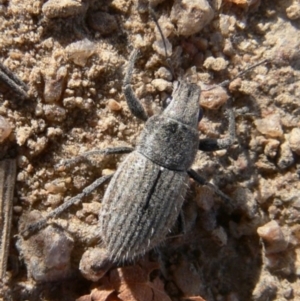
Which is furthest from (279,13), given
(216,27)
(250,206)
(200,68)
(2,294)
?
(2,294)

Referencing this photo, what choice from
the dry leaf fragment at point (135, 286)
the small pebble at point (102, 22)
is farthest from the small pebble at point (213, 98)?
the dry leaf fragment at point (135, 286)

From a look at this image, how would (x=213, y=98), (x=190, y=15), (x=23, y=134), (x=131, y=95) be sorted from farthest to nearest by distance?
(x=213, y=98)
(x=190, y=15)
(x=131, y=95)
(x=23, y=134)

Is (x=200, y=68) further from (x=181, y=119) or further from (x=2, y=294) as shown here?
(x=2, y=294)

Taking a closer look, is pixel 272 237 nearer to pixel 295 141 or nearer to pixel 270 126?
pixel 295 141

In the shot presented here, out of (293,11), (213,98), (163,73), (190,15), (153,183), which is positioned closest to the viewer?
(153,183)

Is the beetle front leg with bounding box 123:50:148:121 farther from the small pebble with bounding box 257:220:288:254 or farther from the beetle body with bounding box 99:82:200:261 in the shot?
the small pebble with bounding box 257:220:288:254

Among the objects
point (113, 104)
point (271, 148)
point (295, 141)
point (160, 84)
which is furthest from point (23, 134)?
point (295, 141)

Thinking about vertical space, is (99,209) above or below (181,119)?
below

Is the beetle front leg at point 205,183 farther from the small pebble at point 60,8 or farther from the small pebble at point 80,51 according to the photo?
the small pebble at point 60,8

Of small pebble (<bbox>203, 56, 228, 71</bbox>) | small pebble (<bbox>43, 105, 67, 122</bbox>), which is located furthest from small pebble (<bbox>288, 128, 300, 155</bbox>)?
small pebble (<bbox>43, 105, 67, 122</bbox>)
